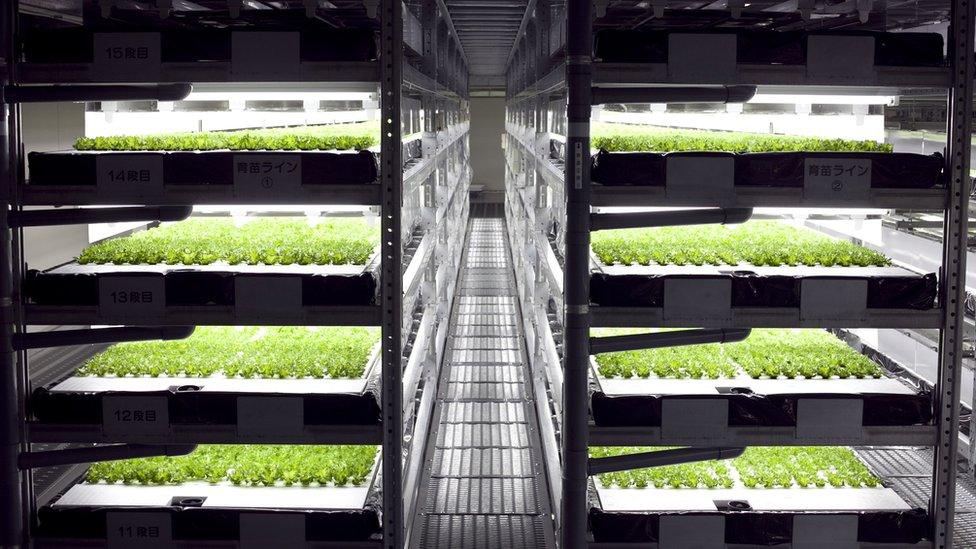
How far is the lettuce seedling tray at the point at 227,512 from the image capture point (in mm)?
3307

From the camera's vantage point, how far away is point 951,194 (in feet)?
10.9

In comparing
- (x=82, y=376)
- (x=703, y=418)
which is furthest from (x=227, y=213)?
(x=703, y=418)

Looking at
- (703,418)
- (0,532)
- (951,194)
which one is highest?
(951,194)

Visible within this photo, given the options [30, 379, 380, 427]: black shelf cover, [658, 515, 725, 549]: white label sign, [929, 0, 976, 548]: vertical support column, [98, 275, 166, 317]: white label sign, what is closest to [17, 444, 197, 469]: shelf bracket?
[30, 379, 380, 427]: black shelf cover

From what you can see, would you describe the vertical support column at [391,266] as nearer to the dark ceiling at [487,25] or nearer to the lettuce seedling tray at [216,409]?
the lettuce seedling tray at [216,409]

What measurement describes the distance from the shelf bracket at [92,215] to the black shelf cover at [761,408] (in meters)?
1.79

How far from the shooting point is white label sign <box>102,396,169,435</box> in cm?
338

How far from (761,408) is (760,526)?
44cm

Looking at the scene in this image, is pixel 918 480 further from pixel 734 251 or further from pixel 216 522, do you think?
pixel 216 522

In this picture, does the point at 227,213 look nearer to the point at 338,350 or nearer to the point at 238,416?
the point at 338,350

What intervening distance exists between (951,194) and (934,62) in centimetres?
50

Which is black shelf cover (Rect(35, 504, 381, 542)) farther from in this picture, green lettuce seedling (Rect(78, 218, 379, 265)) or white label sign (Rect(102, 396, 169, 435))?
green lettuce seedling (Rect(78, 218, 379, 265))

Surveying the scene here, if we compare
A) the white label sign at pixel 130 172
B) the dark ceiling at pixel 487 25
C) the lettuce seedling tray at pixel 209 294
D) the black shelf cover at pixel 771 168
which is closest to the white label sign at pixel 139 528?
the lettuce seedling tray at pixel 209 294

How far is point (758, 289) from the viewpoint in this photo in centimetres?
339
